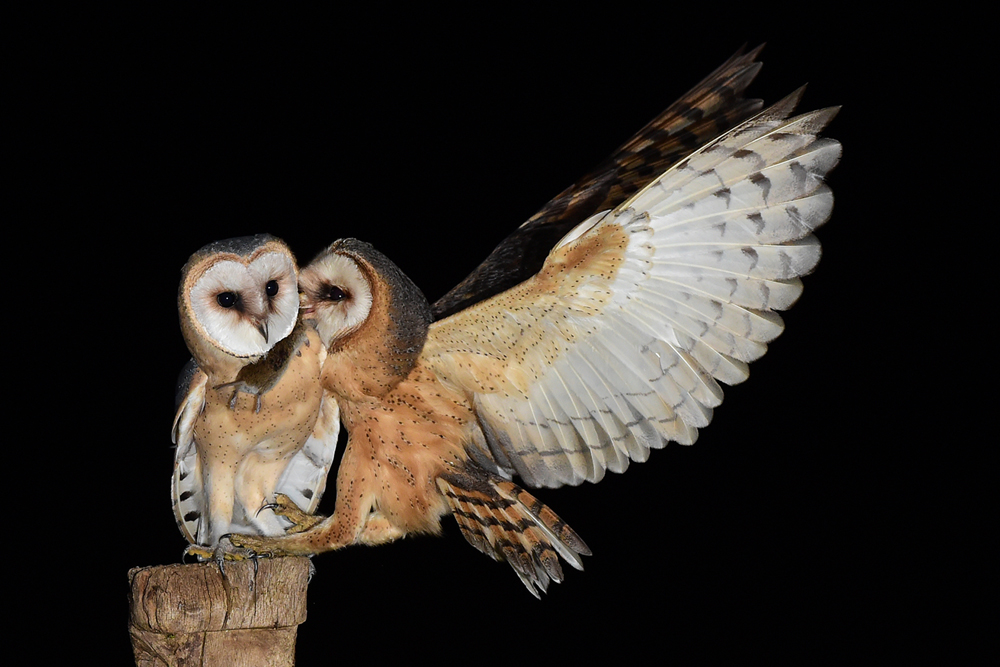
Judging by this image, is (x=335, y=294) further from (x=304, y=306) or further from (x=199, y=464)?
(x=199, y=464)

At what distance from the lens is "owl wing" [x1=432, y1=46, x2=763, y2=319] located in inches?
99.7

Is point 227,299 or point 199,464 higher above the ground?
point 227,299

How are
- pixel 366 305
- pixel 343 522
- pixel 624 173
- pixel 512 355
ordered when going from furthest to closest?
1. pixel 624 173
2. pixel 343 522
3. pixel 512 355
4. pixel 366 305

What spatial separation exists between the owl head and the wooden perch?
529mm

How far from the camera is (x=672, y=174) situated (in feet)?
6.63

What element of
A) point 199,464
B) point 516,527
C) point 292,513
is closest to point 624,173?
point 516,527

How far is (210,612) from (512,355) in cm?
90

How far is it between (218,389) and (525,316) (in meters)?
0.76

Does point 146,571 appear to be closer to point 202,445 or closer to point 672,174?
point 202,445

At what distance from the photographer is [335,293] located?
2182 millimetres

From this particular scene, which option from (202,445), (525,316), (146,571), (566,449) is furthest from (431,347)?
(146,571)

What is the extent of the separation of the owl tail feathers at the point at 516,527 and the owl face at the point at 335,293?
0.47 m

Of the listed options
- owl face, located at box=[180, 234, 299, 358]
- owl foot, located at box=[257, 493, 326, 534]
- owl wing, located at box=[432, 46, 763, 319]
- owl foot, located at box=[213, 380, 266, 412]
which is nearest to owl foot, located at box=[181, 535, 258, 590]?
owl foot, located at box=[257, 493, 326, 534]

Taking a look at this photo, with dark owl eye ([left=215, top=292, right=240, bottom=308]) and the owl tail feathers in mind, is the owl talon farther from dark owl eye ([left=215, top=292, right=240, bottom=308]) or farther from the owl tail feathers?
dark owl eye ([left=215, top=292, right=240, bottom=308])
